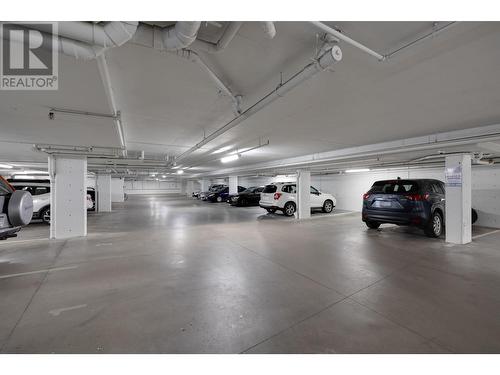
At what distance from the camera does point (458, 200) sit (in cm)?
551

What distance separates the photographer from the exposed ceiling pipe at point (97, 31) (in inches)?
57.4

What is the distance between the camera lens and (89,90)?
2678 millimetres

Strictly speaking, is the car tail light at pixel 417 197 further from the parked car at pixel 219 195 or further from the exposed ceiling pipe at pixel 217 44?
the parked car at pixel 219 195

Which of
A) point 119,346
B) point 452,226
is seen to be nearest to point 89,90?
point 119,346

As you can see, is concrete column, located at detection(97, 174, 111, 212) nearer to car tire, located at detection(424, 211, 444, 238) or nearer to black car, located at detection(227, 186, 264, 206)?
black car, located at detection(227, 186, 264, 206)

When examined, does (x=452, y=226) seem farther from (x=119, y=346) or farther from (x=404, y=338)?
(x=119, y=346)

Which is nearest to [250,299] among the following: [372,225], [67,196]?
[372,225]

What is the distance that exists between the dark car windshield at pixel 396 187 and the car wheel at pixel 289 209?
14.7 feet

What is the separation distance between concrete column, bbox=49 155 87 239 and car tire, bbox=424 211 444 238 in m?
9.45

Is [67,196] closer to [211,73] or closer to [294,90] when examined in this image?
[211,73]

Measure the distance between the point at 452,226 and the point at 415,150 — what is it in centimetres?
206

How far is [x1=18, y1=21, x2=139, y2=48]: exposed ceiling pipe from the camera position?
1.46 m

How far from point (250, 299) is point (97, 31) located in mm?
2812

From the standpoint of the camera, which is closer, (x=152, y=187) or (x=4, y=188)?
(x=4, y=188)
